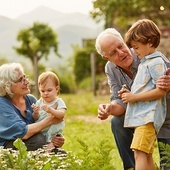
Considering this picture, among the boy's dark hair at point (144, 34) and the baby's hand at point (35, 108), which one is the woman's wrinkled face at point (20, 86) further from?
the boy's dark hair at point (144, 34)

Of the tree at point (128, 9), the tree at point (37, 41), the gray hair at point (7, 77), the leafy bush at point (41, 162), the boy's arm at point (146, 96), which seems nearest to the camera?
the leafy bush at point (41, 162)

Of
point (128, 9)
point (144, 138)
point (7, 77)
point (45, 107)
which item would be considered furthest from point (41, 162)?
point (128, 9)

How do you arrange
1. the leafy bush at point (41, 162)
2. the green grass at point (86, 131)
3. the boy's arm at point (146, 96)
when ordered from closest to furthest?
the leafy bush at point (41, 162)
the boy's arm at point (146, 96)
the green grass at point (86, 131)

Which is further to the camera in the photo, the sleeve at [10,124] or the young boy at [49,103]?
the young boy at [49,103]

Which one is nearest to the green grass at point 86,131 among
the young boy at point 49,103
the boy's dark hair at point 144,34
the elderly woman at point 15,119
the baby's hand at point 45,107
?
the young boy at point 49,103

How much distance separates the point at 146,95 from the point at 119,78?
0.64m

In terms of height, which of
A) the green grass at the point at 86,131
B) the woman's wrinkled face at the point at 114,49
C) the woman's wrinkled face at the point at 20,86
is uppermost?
the woman's wrinkled face at the point at 114,49

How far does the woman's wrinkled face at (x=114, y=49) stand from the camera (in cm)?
439

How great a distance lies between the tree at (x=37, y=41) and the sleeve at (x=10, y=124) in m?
25.9

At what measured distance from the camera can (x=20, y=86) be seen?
466cm

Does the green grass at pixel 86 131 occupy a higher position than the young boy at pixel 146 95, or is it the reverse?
the young boy at pixel 146 95

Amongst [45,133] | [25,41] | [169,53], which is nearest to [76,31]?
[25,41]

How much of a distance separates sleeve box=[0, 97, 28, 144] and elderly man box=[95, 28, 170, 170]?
621 millimetres

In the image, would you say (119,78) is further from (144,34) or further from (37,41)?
(37,41)
